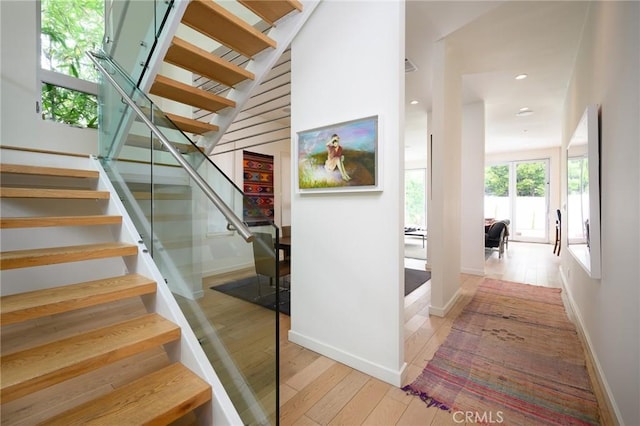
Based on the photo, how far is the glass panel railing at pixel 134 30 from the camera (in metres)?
2.10

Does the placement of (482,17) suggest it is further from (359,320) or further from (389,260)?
(359,320)

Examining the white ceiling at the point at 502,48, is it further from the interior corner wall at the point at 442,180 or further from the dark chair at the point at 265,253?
the dark chair at the point at 265,253

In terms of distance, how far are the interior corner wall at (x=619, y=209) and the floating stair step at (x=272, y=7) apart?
6.74 feet

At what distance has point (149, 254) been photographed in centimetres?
187

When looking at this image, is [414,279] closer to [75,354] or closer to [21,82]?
[75,354]

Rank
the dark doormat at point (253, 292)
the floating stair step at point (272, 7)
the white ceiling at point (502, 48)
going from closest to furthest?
the dark doormat at point (253, 292)
the floating stair step at point (272, 7)
the white ceiling at point (502, 48)

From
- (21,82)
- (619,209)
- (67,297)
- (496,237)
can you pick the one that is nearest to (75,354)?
(67,297)

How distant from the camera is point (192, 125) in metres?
2.85

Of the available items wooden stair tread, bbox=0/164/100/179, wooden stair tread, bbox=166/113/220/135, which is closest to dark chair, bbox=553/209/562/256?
wooden stair tread, bbox=166/113/220/135

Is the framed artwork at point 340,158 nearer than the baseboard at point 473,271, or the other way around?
the framed artwork at point 340,158

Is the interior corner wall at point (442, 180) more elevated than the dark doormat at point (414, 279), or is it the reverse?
the interior corner wall at point (442, 180)

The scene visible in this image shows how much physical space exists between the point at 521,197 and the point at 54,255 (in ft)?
36.4

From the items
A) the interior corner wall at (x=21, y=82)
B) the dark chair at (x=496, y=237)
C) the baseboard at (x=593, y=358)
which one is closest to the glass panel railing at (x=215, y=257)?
the baseboard at (x=593, y=358)

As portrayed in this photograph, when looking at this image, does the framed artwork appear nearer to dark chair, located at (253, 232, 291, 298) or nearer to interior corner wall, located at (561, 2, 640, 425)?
dark chair, located at (253, 232, 291, 298)
